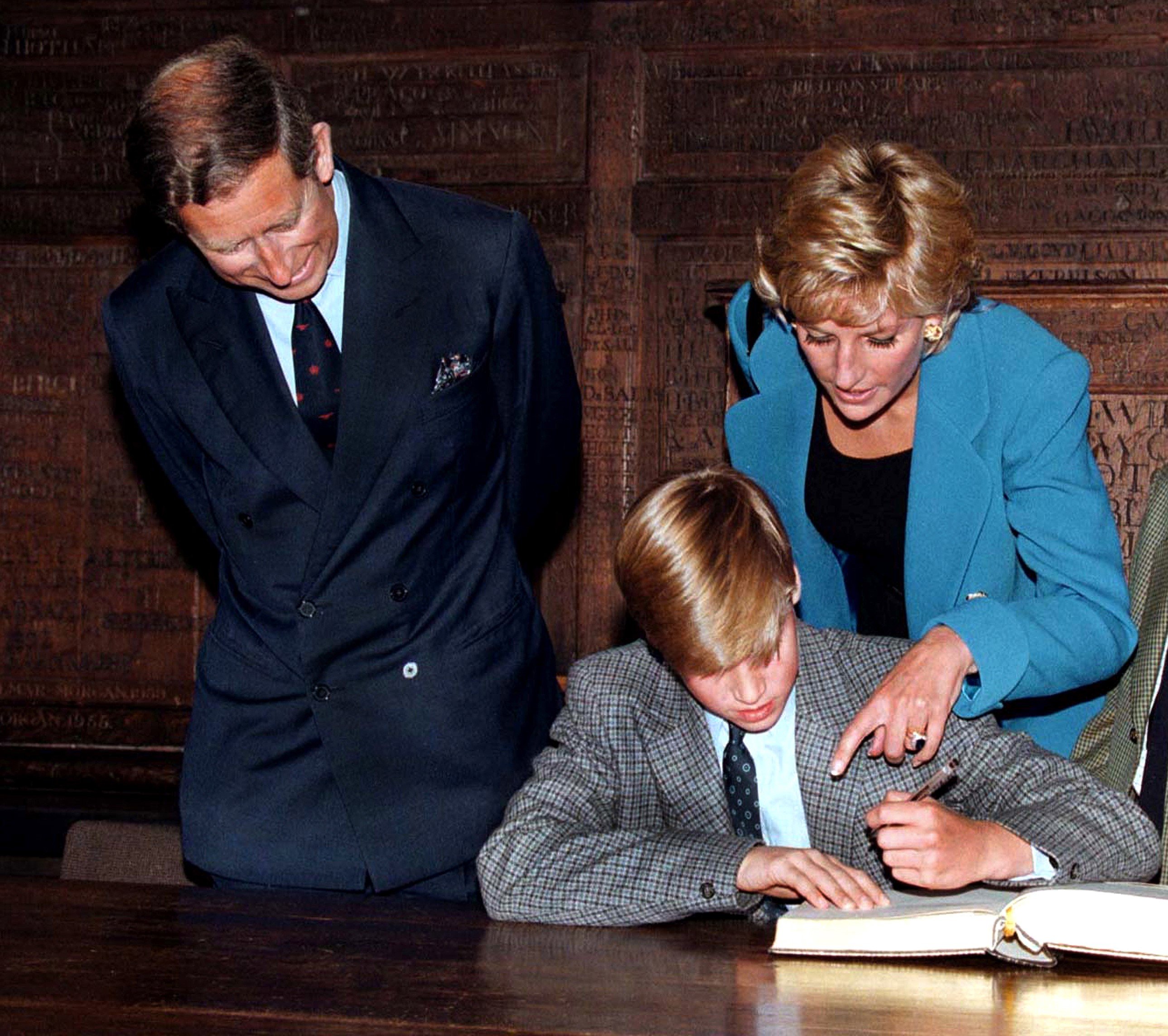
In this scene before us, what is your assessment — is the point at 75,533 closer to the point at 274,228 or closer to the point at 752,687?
the point at 274,228

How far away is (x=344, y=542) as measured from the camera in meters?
2.26

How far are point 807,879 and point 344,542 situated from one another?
841 mm

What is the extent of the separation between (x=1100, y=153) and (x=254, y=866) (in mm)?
2851

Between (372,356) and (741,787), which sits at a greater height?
(372,356)

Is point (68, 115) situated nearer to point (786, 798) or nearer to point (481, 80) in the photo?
point (481, 80)

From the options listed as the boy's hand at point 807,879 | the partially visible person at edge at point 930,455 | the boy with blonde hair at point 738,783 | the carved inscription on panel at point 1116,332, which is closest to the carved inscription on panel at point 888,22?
the carved inscription on panel at point 1116,332

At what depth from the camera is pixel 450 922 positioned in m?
1.92

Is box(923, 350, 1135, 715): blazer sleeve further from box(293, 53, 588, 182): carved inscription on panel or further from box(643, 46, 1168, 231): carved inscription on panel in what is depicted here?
box(293, 53, 588, 182): carved inscription on panel

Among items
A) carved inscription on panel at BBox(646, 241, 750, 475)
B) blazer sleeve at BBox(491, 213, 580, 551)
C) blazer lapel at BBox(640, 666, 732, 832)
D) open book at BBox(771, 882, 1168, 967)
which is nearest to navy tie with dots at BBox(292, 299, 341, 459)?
blazer sleeve at BBox(491, 213, 580, 551)

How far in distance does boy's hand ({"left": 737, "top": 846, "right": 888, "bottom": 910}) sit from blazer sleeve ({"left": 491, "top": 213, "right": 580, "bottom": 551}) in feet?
3.04

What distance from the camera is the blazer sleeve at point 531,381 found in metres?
2.48

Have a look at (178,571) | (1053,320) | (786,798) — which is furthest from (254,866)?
(1053,320)

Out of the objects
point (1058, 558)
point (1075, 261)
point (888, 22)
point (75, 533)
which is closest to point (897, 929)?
point (1058, 558)

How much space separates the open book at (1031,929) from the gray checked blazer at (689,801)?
209 millimetres
